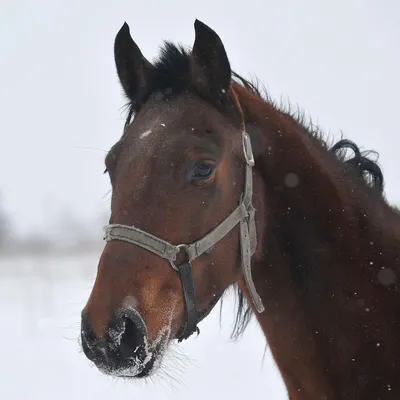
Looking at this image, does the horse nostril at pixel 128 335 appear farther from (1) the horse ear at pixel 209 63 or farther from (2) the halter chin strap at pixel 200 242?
(1) the horse ear at pixel 209 63

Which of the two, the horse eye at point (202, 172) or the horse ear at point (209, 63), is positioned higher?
the horse ear at point (209, 63)

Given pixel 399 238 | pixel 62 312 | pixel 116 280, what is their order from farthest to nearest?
pixel 62 312 → pixel 399 238 → pixel 116 280

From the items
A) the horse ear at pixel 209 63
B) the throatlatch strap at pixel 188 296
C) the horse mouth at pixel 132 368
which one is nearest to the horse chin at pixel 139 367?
the horse mouth at pixel 132 368

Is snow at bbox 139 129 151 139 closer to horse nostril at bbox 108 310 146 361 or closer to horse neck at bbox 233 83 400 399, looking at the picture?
horse neck at bbox 233 83 400 399

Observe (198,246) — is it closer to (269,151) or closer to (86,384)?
(269,151)

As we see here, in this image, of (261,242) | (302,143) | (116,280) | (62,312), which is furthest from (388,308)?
(62,312)

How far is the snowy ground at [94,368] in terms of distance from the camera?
7762 millimetres

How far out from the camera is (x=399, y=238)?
289 centimetres

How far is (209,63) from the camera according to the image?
277cm

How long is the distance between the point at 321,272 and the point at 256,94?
3.60 ft


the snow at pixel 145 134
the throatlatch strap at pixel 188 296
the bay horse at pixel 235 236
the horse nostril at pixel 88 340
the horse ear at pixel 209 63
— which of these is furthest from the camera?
the horse ear at pixel 209 63

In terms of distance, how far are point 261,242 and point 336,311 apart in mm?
486

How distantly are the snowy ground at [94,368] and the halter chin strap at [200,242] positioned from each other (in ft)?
1.04

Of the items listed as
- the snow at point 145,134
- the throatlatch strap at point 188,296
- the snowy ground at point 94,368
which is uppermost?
the snow at point 145,134
